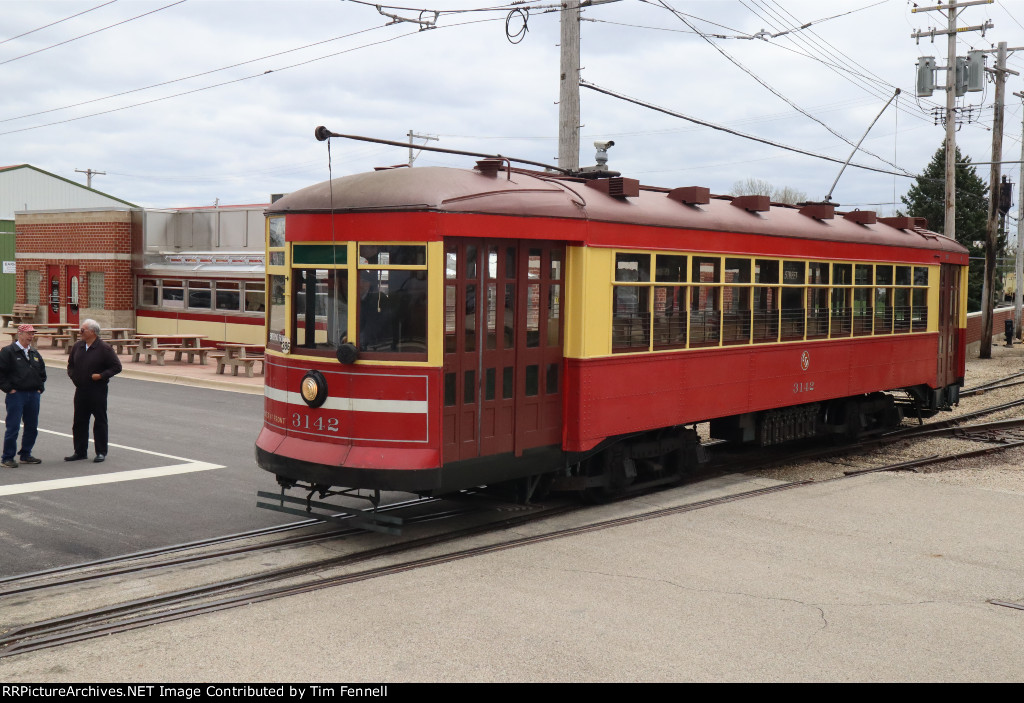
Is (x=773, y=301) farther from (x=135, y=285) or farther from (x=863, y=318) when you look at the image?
(x=135, y=285)

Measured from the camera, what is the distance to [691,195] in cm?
1048

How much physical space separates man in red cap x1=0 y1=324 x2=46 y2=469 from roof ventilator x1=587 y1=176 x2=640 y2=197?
6543 millimetres

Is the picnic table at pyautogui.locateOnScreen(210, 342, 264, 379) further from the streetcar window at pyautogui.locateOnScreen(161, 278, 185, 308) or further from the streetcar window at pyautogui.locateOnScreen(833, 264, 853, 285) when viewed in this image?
the streetcar window at pyautogui.locateOnScreen(833, 264, 853, 285)

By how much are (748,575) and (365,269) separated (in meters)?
3.66

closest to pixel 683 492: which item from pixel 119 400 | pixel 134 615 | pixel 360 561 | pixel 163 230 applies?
pixel 360 561

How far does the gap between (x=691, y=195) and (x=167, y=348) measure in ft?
54.0

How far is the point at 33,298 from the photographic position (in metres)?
31.0

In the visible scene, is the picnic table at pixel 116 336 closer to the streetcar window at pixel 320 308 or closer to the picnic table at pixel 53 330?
the picnic table at pixel 53 330

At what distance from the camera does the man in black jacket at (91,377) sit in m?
11.2

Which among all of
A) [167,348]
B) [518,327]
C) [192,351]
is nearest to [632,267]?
[518,327]

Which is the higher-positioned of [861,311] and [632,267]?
[632,267]

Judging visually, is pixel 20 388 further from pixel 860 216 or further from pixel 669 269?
pixel 860 216

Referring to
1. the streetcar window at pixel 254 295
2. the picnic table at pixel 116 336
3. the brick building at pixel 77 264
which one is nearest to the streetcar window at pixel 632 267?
the streetcar window at pixel 254 295

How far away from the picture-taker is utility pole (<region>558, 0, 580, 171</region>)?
14258 millimetres
